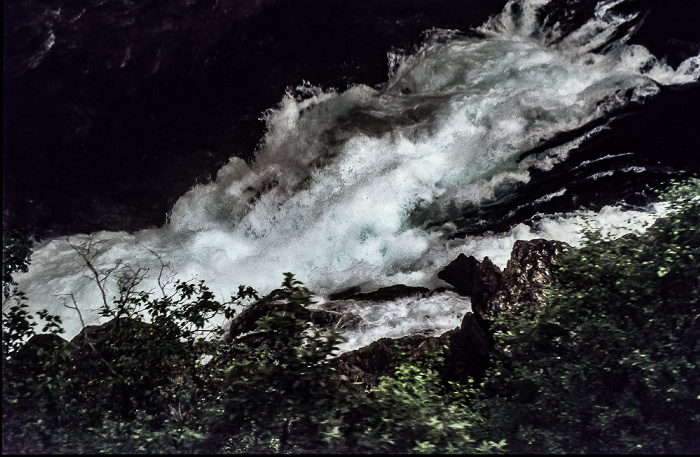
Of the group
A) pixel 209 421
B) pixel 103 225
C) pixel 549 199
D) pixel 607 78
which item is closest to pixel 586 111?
pixel 607 78

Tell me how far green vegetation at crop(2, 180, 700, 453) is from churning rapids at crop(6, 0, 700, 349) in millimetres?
1634

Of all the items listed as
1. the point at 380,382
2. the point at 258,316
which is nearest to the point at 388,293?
the point at 380,382

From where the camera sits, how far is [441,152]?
888cm

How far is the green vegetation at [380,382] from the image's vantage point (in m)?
4.59

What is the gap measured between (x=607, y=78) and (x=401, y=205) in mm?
4298

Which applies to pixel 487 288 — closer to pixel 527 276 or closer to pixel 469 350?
pixel 527 276

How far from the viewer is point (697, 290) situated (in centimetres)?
569

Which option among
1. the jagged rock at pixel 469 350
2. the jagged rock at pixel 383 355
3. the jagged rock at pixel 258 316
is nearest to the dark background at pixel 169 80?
the jagged rock at pixel 258 316

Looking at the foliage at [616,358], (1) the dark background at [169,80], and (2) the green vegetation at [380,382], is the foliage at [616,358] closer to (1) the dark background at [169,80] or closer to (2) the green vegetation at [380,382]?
(2) the green vegetation at [380,382]

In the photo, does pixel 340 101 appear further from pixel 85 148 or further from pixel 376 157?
pixel 85 148

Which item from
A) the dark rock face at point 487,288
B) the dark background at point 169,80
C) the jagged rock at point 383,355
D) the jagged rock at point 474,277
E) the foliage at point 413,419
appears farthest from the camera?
the dark background at point 169,80

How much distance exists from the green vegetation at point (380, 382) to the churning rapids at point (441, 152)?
64.3 inches

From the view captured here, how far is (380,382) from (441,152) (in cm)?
478

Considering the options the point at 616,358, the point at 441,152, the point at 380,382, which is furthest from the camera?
the point at 441,152
